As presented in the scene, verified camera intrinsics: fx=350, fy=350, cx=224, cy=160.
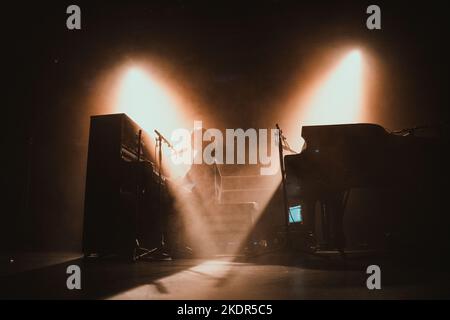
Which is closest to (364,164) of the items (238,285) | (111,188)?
(238,285)

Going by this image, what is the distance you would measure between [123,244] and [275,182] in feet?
9.05

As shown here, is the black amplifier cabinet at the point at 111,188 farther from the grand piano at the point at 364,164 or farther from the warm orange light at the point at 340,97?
the warm orange light at the point at 340,97

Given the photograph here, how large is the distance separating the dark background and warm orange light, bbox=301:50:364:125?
36cm

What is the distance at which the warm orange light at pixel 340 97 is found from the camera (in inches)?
241

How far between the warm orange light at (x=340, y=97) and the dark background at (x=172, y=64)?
36 cm

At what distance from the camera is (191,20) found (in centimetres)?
643

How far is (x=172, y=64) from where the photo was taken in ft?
Answer: 21.8

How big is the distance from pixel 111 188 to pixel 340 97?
440cm

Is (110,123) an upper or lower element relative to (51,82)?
lower

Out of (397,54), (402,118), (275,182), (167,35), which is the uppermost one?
(167,35)

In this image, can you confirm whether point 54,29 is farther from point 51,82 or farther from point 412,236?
point 412,236

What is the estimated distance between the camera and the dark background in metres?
5.85

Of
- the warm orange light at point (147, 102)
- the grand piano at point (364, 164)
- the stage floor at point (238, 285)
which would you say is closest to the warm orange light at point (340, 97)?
the warm orange light at point (147, 102)
